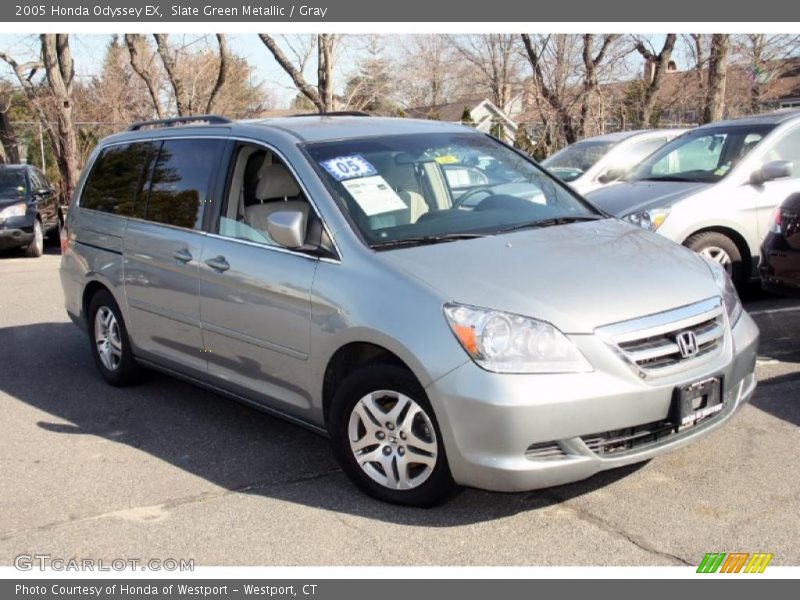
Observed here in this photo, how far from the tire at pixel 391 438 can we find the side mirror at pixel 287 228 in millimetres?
751

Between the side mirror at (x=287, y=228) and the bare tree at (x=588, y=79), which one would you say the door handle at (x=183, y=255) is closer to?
the side mirror at (x=287, y=228)

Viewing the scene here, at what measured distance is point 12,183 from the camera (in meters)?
15.4

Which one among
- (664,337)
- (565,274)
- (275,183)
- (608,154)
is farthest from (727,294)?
(608,154)

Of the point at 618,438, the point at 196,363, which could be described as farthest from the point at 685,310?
the point at 196,363

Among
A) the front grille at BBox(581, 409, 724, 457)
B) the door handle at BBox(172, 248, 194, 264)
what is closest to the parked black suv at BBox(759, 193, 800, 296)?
the front grille at BBox(581, 409, 724, 457)

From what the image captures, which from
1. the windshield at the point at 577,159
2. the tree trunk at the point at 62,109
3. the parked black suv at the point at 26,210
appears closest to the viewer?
the windshield at the point at 577,159

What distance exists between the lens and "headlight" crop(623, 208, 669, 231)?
25.2 ft

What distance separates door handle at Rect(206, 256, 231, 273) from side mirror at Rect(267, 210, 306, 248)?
1.83ft

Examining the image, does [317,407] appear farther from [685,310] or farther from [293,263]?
[685,310]

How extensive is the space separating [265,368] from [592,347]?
1.85 meters

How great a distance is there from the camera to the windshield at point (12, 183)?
1501cm

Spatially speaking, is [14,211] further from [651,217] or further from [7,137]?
[7,137]

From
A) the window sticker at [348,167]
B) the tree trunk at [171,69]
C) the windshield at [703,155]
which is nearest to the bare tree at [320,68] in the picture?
the tree trunk at [171,69]

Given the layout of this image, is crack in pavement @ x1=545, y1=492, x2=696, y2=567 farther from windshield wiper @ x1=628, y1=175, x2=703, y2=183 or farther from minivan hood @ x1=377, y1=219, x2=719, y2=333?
windshield wiper @ x1=628, y1=175, x2=703, y2=183
